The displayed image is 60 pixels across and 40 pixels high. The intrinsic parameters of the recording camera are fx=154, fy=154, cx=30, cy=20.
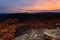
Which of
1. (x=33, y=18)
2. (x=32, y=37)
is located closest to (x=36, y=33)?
(x=32, y=37)

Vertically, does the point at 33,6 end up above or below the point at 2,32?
above

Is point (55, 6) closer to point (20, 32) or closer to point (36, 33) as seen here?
point (36, 33)

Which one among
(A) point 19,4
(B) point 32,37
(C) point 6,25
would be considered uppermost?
(A) point 19,4

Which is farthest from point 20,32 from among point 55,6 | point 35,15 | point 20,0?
point 55,6

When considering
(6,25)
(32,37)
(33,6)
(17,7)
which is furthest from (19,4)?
(32,37)

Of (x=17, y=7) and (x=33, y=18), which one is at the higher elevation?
(x=17, y=7)

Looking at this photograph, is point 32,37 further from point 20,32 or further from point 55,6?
point 55,6

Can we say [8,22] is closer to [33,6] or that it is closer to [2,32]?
[2,32]

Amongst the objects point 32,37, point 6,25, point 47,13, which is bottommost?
point 32,37
